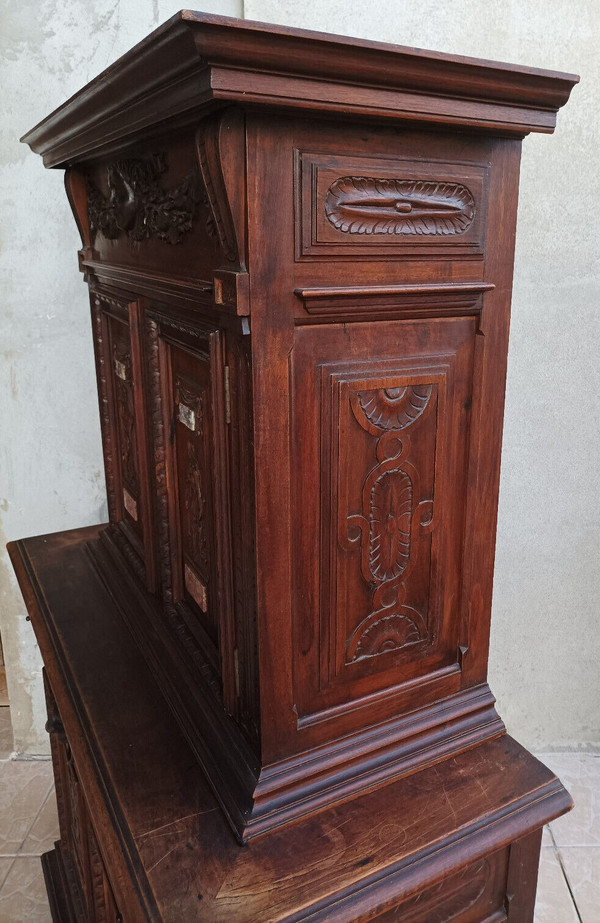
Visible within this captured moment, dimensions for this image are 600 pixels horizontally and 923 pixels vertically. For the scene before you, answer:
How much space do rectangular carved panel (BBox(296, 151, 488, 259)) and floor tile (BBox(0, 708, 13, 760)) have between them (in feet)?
8.36

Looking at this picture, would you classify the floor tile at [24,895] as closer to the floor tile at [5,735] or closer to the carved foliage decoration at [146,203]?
the floor tile at [5,735]

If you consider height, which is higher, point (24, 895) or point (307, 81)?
point (307, 81)

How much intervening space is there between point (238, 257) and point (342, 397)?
0.24 metres

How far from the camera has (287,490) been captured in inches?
Answer: 38.5

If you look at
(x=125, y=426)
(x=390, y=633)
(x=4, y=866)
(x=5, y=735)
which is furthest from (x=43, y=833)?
(x=390, y=633)

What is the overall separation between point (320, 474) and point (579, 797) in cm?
206

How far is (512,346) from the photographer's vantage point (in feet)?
7.30

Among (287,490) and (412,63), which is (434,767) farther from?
(412,63)

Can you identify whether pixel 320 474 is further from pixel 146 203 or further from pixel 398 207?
pixel 146 203

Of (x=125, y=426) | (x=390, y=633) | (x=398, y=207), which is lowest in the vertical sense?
(x=390, y=633)

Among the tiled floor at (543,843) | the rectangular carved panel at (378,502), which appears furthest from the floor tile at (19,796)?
the rectangular carved panel at (378,502)

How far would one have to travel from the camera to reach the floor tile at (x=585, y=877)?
2082mm

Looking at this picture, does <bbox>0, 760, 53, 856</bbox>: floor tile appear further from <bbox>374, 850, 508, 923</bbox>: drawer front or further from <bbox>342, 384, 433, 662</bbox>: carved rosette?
<bbox>342, 384, 433, 662</bbox>: carved rosette

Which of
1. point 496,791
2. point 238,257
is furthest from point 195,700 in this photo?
point 238,257
